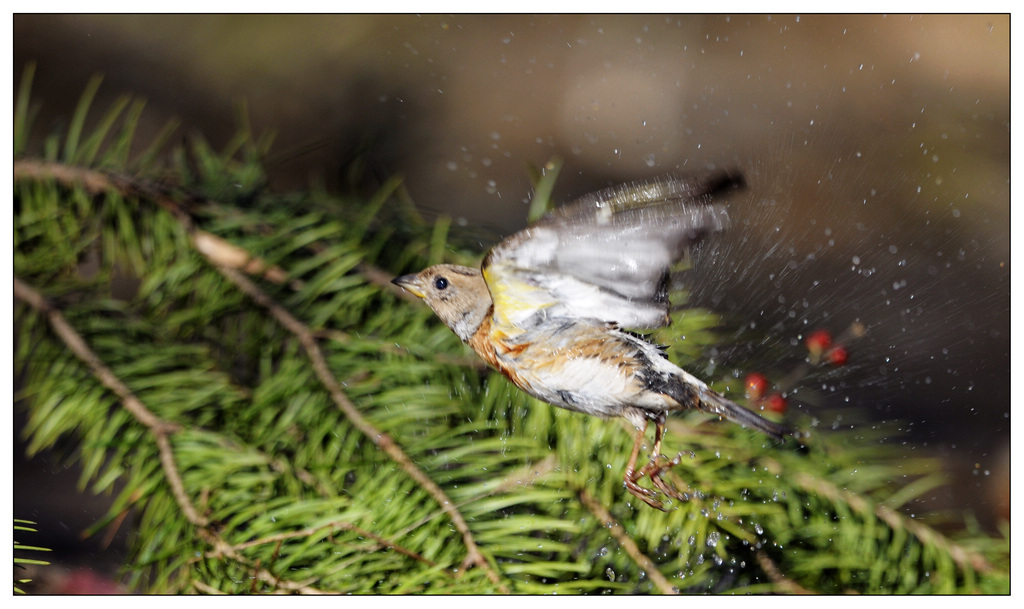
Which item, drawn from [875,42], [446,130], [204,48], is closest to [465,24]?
[446,130]

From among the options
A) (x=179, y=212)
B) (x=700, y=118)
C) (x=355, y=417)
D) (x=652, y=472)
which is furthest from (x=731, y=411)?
(x=700, y=118)

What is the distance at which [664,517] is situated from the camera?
255 millimetres

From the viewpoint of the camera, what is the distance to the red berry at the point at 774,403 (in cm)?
29

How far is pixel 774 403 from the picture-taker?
11.6 inches

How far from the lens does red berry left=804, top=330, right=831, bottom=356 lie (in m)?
0.31

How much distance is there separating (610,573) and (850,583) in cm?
10

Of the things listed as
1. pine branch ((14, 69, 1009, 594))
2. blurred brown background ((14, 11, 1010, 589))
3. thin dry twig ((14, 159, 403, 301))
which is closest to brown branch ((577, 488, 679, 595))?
pine branch ((14, 69, 1009, 594))

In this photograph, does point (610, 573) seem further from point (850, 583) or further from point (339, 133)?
point (339, 133)

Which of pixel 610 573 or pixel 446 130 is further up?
pixel 446 130

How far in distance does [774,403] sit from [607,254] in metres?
0.14

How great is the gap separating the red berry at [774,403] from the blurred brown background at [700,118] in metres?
0.20

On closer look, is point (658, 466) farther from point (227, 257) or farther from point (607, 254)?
point (227, 257)

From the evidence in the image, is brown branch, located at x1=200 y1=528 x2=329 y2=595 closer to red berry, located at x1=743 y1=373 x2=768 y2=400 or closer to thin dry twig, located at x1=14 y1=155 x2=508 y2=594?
thin dry twig, located at x1=14 y1=155 x2=508 y2=594

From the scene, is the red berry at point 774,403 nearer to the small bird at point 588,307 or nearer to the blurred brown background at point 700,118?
the small bird at point 588,307
